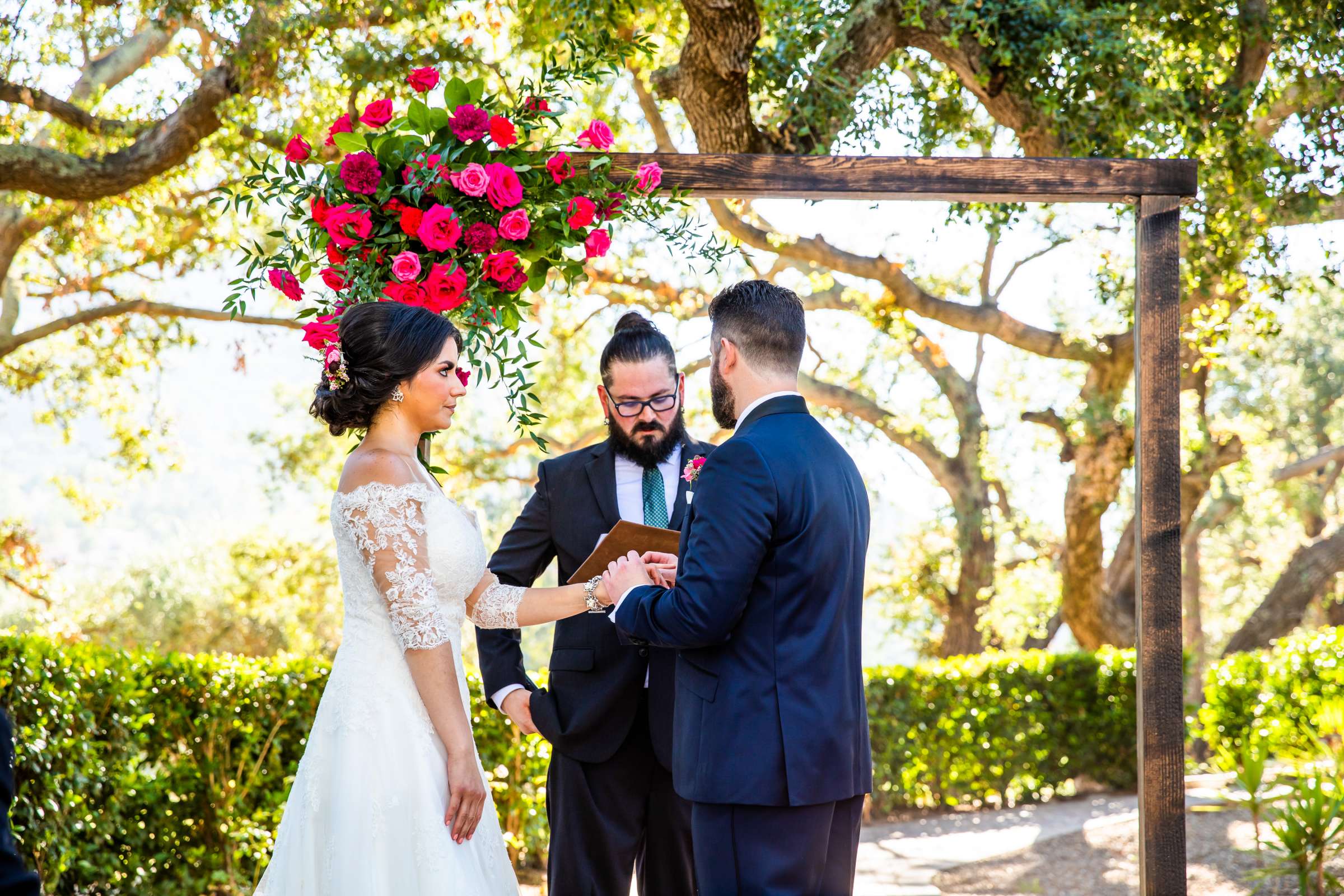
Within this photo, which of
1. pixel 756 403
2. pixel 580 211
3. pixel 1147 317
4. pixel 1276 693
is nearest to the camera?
pixel 756 403

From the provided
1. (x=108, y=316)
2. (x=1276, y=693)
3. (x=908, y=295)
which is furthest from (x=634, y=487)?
(x=108, y=316)

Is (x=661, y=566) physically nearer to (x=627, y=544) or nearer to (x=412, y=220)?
(x=627, y=544)

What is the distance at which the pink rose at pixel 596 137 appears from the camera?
321cm

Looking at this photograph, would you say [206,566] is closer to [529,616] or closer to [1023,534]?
[1023,534]

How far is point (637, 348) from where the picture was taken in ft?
10.5

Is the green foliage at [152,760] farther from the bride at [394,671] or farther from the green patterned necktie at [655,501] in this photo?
the green patterned necktie at [655,501]

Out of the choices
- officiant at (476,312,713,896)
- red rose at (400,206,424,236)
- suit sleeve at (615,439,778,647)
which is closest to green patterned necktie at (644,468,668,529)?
officiant at (476,312,713,896)

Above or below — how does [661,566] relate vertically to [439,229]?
below

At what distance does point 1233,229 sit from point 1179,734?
4.51 m

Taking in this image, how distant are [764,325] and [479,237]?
93 cm

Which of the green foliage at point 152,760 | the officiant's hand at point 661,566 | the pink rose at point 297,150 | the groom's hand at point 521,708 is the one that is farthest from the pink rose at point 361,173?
the green foliage at point 152,760

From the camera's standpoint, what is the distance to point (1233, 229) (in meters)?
7.06

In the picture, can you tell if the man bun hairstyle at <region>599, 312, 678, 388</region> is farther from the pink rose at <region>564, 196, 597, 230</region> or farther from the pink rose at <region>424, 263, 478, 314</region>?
the pink rose at <region>424, 263, 478, 314</region>

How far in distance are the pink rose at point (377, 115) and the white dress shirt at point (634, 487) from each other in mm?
1161
